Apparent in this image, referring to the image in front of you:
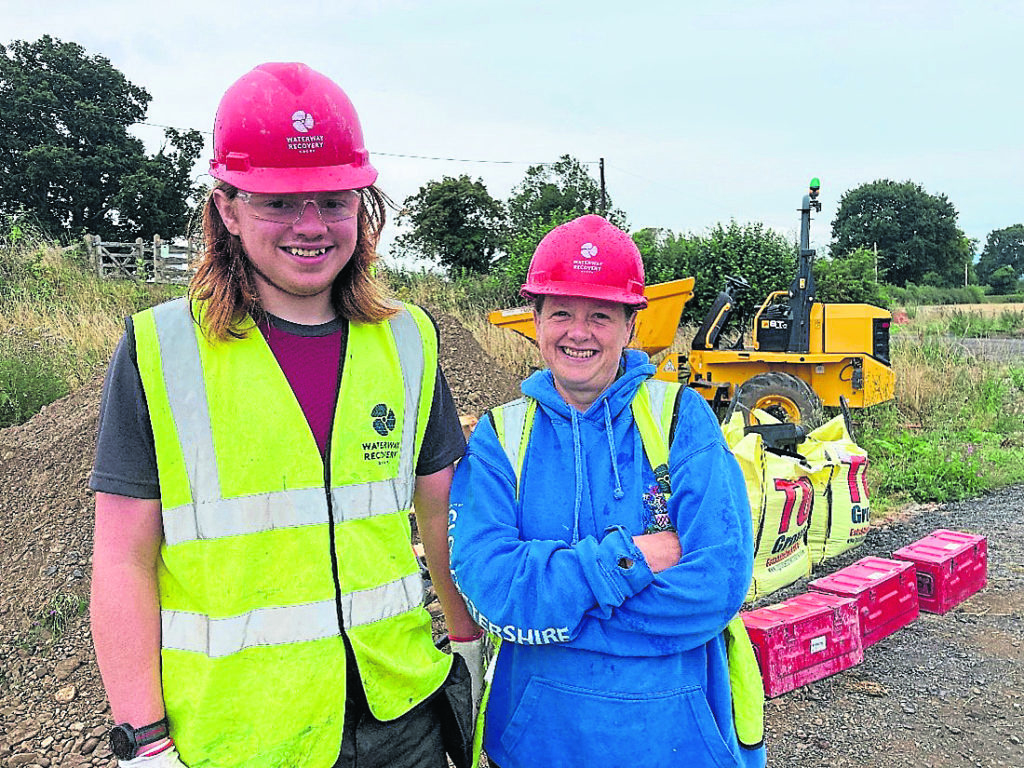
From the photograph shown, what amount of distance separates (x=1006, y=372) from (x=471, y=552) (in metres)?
15.7

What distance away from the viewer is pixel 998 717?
4.11 metres

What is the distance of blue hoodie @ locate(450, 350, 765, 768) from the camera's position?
1860 mm

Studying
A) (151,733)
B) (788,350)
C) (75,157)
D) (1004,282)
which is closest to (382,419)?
(151,733)

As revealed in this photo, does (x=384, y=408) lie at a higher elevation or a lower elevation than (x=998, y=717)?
higher

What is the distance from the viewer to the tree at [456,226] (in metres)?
26.2

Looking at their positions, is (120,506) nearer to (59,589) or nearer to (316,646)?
(316,646)

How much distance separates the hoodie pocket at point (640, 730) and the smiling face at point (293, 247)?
1.10 metres

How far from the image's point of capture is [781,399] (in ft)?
31.6

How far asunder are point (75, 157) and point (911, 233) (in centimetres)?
5985

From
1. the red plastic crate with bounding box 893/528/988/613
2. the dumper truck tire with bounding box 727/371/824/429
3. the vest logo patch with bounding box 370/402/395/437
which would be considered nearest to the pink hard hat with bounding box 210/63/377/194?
the vest logo patch with bounding box 370/402/395/437

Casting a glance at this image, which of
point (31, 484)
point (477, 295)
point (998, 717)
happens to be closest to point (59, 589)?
point (31, 484)

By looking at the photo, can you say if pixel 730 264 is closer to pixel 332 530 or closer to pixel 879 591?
pixel 879 591

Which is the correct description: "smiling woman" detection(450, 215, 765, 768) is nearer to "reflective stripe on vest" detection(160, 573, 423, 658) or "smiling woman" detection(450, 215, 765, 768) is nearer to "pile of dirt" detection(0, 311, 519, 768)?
"reflective stripe on vest" detection(160, 573, 423, 658)

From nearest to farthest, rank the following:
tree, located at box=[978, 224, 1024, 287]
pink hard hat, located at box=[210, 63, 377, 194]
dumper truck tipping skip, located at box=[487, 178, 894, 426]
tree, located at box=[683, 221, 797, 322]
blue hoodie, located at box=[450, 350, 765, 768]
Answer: pink hard hat, located at box=[210, 63, 377, 194] → blue hoodie, located at box=[450, 350, 765, 768] → dumper truck tipping skip, located at box=[487, 178, 894, 426] → tree, located at box=[683, 221, 797, 322] → tree, located at box=[978, 224, 1024, 287]
